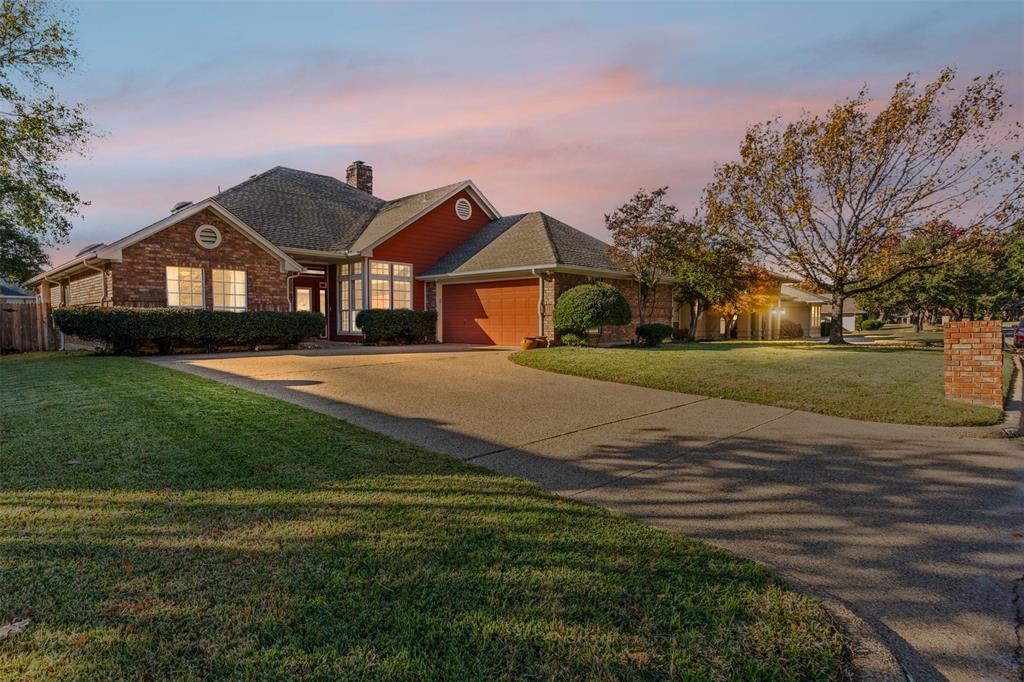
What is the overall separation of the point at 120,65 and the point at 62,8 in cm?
986

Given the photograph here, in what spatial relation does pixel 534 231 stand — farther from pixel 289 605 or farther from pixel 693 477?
pixel 289 605

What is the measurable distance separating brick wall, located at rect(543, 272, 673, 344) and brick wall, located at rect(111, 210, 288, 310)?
908 centimetres

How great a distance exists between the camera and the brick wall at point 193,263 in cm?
1497

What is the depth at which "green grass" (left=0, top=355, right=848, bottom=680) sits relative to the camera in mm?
2088

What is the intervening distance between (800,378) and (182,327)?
15351 mm

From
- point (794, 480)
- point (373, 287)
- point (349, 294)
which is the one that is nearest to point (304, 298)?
point (349, 294)

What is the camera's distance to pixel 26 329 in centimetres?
1819

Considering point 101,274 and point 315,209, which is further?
point 315,209

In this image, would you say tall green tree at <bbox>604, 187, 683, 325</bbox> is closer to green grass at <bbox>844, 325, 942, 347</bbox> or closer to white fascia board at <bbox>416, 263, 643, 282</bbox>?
white fascia board at <bbox>416, 263, 643, 282</bbox>

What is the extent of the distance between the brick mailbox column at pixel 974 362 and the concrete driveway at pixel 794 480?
2.19 metres

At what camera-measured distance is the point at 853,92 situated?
20125 millimetres

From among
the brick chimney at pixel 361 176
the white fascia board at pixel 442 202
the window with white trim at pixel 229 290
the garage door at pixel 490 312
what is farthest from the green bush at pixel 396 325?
the brick chimney at pixel 361 176

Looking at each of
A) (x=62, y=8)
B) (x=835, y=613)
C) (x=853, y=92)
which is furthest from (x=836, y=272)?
(x=62, y=8)

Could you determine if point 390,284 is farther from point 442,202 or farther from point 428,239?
point 442,202
